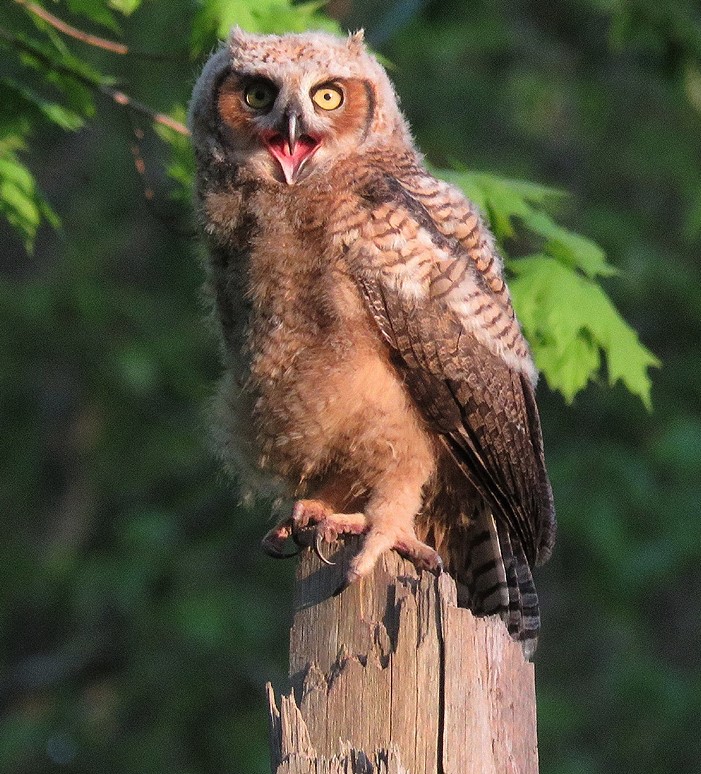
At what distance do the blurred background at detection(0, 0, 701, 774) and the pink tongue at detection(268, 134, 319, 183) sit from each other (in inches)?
190

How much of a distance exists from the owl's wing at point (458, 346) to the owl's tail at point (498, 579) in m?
0.05

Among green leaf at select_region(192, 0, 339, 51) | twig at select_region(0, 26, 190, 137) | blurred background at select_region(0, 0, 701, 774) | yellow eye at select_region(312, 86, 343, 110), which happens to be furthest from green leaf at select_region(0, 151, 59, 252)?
blurred background at select_region(0, 0, 701, 774)

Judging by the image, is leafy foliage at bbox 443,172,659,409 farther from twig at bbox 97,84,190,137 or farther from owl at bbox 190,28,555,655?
twig at bbox 97,84,190,137

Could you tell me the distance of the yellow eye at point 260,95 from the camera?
3.79 m

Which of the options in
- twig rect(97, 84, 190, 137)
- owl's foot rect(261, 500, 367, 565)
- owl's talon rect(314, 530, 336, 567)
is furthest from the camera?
twig rect(97, 84, 190, 137)

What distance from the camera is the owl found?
11.8 ft

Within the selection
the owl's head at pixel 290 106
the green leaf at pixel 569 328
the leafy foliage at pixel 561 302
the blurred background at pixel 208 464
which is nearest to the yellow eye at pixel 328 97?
the owl's head at pixel 290 106

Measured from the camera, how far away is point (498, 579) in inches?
151

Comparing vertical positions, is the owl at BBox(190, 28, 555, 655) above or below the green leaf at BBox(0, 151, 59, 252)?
below

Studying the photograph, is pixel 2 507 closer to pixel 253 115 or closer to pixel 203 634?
pixel 203 634

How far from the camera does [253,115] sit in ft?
12.5

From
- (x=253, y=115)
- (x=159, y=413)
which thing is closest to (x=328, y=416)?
(x=253, y=115)

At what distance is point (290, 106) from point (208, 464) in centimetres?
761

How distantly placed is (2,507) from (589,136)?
20.6ft
